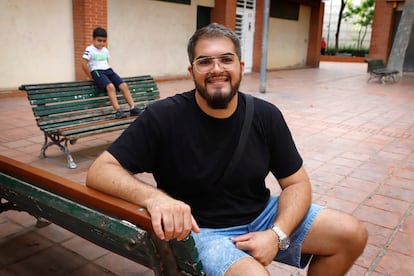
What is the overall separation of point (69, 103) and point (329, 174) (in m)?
2.93

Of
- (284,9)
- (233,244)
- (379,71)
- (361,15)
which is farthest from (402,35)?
(361,15)

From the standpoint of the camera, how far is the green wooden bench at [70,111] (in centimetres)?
450

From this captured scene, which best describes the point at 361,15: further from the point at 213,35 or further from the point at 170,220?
the point at 170,220

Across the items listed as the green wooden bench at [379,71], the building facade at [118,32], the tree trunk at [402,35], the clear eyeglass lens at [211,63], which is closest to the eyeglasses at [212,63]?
the clear eyeglass lens at [211,63]

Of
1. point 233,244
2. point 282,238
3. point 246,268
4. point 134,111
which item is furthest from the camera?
point 134,111

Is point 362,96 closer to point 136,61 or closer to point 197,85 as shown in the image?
point 136,61

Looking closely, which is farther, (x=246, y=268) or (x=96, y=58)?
(x=96, y=58)

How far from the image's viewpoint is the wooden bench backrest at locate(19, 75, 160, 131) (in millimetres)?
4523

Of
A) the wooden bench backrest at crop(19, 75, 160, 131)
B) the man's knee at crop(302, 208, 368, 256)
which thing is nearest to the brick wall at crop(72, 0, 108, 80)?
the wooden bench backrest at crop(19, 75, 160, 131)

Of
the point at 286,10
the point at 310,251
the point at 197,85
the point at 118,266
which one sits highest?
the point at 286,10

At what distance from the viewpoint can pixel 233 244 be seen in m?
1.77

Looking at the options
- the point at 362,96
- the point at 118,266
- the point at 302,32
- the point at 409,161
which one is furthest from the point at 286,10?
the point at 118,266

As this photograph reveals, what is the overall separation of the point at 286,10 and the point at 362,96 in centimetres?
889

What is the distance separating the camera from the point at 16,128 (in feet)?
19.9
